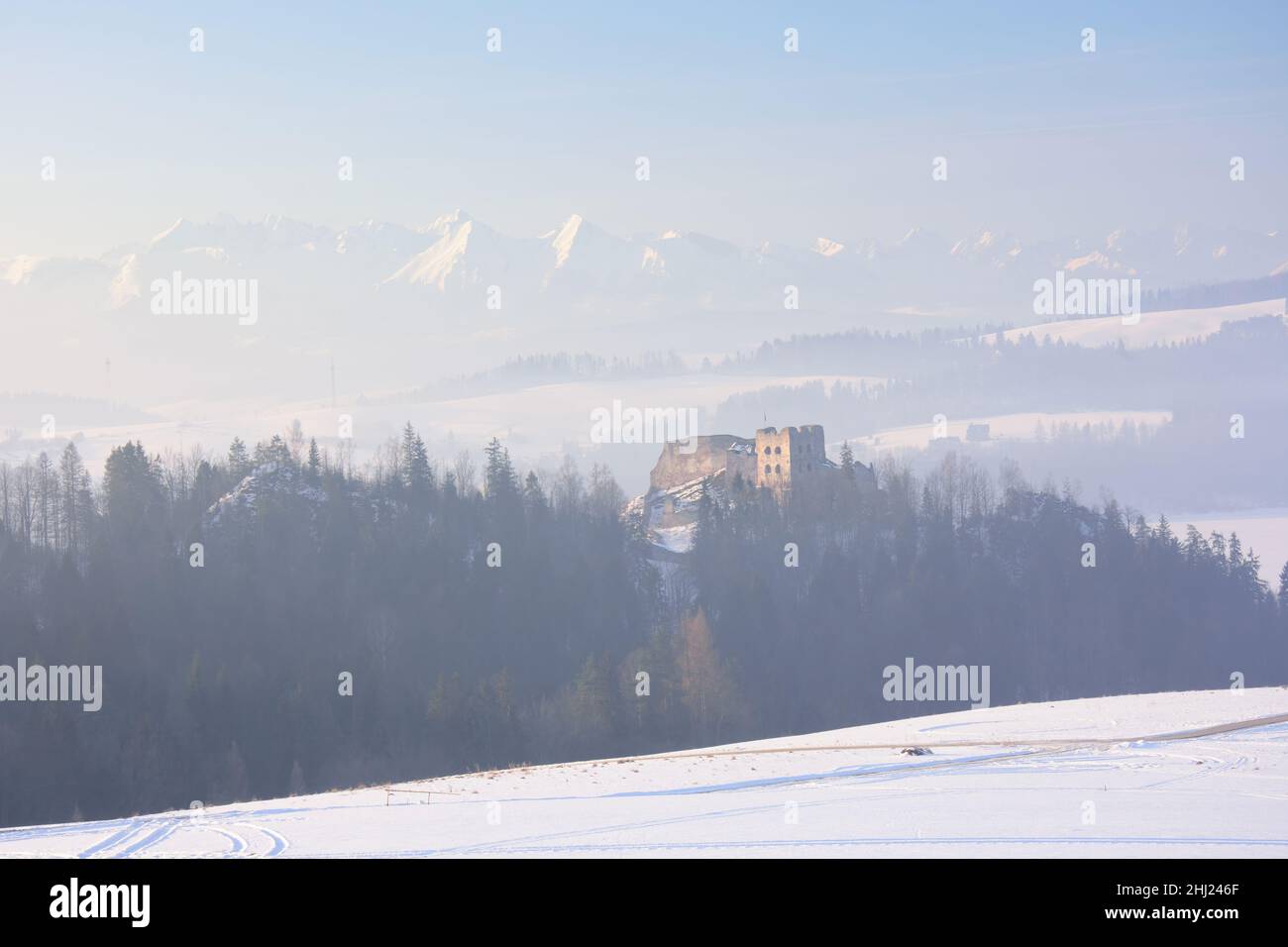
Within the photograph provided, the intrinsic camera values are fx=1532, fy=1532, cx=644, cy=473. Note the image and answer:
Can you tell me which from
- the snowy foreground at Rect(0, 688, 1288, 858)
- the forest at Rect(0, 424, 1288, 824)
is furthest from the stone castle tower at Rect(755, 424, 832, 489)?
the snowy foreground at Rect(0, 688, 1288, 858)

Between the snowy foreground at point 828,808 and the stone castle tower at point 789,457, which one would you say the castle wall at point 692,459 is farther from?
the snowy foreground at point 828,808

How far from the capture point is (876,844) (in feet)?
92.9

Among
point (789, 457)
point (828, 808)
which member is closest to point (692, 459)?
point (789, 457)

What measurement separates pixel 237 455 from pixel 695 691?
47.6m

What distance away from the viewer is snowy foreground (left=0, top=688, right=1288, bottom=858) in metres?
28.6

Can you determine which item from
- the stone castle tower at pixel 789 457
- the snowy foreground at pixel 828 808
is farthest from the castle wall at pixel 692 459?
the snowy foreground at pixel 828 808

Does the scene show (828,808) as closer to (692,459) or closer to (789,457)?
(789,457)

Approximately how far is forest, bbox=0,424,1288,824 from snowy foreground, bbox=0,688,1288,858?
130ft

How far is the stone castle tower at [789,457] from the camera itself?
437 feet

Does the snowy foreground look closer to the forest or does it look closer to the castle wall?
the forest

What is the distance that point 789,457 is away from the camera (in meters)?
134

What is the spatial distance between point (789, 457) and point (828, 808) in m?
102

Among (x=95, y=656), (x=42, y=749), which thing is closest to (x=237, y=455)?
(x=95, y=656)
